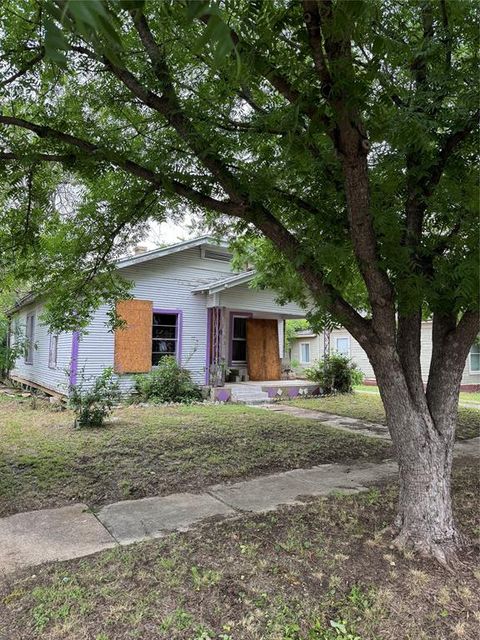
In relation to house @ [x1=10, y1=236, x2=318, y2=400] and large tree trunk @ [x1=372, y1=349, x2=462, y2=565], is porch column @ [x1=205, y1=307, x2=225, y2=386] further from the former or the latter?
large tree trunk @ [x1=372, y1=349, x2=462, y2=565]

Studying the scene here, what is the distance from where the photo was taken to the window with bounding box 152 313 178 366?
13.1 m

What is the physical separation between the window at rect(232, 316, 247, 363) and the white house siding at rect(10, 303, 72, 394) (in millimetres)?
5350

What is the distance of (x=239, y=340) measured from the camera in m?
15.3

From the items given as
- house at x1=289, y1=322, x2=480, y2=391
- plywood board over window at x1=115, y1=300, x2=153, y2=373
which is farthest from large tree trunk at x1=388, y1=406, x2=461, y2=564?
house at x1=289, y1=322, x2=480, y2=391

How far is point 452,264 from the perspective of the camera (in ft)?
10.7

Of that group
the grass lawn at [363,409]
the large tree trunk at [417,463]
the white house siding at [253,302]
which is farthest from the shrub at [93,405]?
the large tree trunk at [417,463]

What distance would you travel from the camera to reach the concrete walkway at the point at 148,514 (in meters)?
3.54

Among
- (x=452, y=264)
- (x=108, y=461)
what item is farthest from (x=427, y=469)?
(x=108, y=461)

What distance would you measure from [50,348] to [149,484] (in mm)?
9494

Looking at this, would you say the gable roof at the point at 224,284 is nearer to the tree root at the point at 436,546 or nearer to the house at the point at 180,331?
the house at the point at 180,331

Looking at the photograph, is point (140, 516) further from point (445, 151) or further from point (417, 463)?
point (445, 151)

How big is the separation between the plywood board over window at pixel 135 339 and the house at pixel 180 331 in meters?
0.03

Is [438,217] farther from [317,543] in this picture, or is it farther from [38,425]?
[38,425]

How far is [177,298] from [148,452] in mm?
7173
